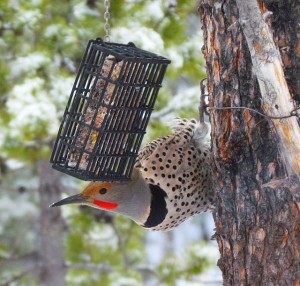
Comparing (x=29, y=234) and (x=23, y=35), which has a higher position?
(x=23, y=35)

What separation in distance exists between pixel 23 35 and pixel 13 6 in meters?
0.41

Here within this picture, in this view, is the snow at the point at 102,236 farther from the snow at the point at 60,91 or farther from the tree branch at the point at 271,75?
the tree branch at the point at 271,75

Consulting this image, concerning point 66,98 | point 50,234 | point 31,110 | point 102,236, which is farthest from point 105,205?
point 102,236

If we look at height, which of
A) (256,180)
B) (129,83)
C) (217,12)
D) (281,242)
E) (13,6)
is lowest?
(281,242)

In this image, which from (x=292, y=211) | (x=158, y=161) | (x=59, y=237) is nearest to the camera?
(x=292, y=211)

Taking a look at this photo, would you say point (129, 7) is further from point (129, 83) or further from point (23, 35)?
point (129, 83)

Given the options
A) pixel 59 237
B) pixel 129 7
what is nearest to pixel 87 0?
pixel 129 7

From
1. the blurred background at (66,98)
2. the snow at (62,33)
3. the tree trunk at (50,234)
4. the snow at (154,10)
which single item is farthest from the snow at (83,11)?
the tree trunk at (50,234)

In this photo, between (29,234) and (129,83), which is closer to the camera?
(129,83)

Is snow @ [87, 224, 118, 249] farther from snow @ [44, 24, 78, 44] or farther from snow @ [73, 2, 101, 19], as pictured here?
snow @ [73, 2, 101, 19]

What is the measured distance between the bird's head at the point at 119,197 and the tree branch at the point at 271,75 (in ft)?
3.51

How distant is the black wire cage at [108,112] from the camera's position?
3.14 m

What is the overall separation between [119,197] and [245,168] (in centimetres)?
77

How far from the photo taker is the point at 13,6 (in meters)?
5.49
